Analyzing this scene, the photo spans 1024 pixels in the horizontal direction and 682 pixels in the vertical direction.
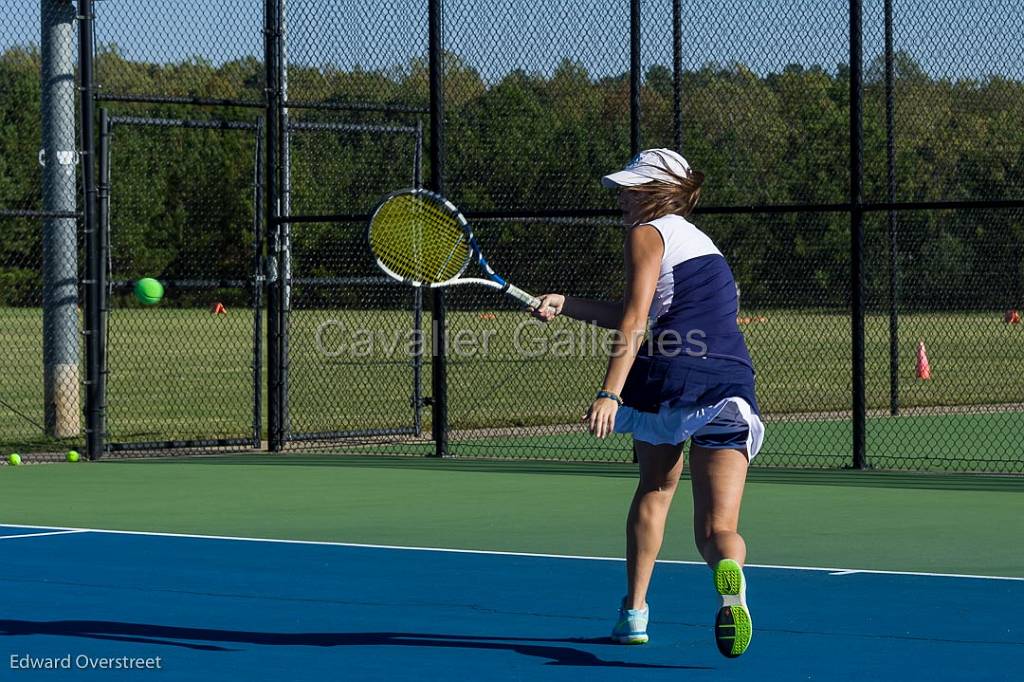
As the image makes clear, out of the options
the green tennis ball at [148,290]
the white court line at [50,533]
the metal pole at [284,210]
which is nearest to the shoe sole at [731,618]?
the white court line at [50,533]

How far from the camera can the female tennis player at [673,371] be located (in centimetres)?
599

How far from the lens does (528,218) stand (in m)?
12.7

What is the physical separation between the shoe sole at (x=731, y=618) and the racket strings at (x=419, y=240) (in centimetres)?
237

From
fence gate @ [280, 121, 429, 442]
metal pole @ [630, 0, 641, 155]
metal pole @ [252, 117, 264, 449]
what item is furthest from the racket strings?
metal pole @ [252, 117, 264, 449]

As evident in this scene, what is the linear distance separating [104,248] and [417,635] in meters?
7.39

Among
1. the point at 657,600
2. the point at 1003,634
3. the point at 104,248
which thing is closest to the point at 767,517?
the point at 657,600

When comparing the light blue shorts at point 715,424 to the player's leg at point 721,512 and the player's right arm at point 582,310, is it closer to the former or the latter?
the player's leg at point 721,512

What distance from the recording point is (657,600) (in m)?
7.27

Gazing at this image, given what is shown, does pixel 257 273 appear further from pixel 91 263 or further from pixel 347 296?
pixel 347 296

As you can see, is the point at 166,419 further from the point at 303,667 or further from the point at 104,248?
the point at 303,667

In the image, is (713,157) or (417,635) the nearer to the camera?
(417,635)

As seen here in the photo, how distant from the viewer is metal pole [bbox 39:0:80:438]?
45.6ft

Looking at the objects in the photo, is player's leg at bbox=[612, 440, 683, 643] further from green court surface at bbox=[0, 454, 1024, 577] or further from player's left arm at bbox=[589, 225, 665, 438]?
green court surface at bbox=[0, 454, 1024, 577]

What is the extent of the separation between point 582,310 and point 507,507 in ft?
14.2
